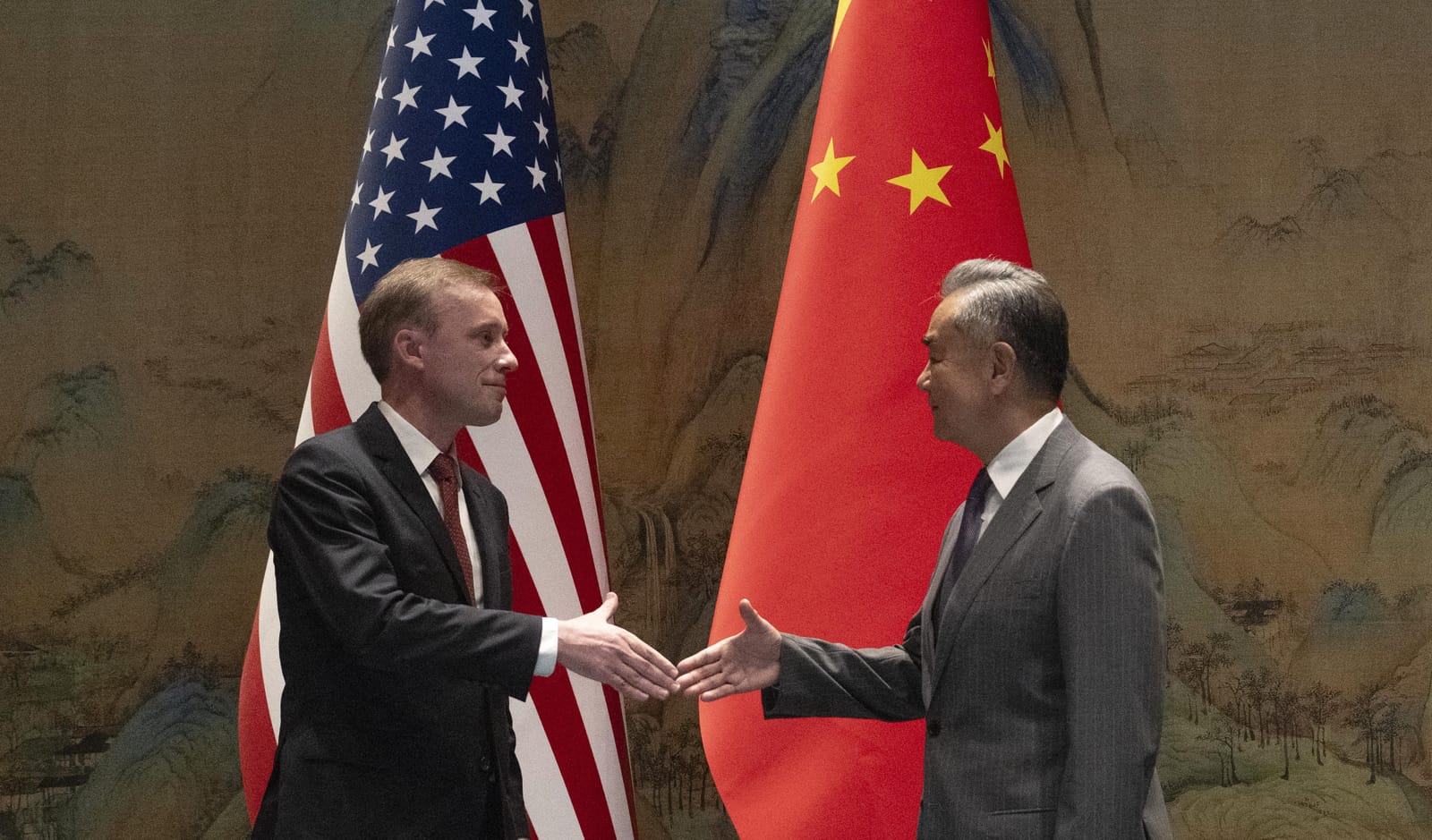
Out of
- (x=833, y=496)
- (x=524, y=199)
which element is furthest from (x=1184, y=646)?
(x=524, y=199)

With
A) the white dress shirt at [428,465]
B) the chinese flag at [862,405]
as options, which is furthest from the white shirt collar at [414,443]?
the chinese flag at [862,405]

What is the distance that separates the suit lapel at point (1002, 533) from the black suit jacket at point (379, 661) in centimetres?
69

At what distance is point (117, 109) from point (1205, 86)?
12.0 feet

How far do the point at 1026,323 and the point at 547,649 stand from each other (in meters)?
0.98

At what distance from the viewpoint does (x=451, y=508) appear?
2.42m

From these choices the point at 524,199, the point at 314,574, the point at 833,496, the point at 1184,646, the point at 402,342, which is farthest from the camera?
the point at 1184,646

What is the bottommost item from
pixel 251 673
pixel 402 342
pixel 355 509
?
pixel 251 673

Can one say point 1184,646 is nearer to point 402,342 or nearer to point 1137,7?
point 1137,7

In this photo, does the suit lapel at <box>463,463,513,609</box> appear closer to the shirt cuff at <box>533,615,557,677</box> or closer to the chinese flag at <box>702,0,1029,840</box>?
the shirt cuff at <box>533,615,557,677</box>

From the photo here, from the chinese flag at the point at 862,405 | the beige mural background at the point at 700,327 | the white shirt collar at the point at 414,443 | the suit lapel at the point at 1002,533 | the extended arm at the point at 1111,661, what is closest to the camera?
the extended arm at the point at 1111,661

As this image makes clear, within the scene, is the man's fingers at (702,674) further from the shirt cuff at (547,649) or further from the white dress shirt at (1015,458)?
the white dress shirt at (1015,458)

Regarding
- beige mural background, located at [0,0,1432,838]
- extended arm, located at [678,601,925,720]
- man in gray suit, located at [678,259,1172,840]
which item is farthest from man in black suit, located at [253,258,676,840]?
beige mural background, located at [0,0,1432,838]

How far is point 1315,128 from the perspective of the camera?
4352mm

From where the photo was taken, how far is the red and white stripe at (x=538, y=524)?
3.31 meters
